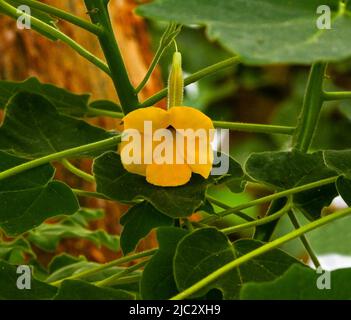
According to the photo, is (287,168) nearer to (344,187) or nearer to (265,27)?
(344,187)

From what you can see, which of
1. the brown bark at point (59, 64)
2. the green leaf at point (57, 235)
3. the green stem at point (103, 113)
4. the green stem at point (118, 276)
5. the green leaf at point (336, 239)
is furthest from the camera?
the green leaf at point (336, 239)

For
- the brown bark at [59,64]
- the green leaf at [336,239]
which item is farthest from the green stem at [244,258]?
the green leaf at [336,239]

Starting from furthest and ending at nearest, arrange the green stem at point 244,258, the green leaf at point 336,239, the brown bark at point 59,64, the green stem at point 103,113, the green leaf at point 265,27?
the green leaf at point 336,239 → the brown bark at point 59,64 → the green stem at point 103,113 → the green stem at point 244,258 → the green leaf at point 265,27

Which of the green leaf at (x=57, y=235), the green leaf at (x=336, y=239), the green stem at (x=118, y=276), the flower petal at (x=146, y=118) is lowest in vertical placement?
the green stem at (x=118, y=276)

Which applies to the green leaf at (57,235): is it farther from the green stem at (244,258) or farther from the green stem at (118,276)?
the green stem at (244,258)

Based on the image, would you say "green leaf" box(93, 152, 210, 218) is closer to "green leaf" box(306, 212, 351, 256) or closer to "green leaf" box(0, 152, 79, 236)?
"green leaf" box(0, 152, 79, 236)

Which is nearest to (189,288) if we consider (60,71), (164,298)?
(164,298)

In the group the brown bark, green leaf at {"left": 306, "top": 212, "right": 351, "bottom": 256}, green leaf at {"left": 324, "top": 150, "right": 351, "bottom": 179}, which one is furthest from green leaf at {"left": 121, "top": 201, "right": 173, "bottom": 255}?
green leaf at {"left": 306, "top": 212, "right": 351, "bottom": 256}
